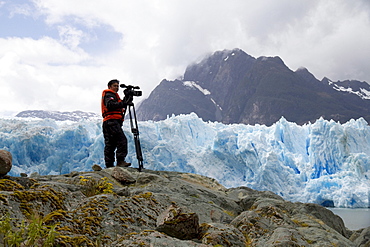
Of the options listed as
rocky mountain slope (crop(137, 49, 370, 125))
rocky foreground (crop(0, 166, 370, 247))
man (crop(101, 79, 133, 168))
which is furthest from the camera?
rocky mountain slope (crop(137, 49, 370, 125))

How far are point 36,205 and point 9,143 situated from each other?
646 inches

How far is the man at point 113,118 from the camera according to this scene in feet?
17.4

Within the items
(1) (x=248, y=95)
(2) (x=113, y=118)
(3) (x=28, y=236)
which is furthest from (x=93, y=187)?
(1) (x=248, y=95)

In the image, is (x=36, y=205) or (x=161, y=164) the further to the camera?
(x=161, y=164)

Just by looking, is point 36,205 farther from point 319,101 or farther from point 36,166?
point 319,101

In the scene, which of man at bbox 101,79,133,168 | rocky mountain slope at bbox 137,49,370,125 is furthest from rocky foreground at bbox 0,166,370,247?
rocky mountain slope at bbox 137,49,370,125

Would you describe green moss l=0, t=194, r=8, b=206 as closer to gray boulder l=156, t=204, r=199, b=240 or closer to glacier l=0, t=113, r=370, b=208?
gray boulder l=156, t=204, r=199, b=240

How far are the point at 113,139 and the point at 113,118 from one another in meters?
0.40

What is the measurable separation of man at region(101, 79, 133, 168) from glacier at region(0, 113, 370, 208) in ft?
36.1

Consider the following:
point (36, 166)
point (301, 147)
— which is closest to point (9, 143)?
point (36, 166)

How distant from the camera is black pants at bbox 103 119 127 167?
5.46 m

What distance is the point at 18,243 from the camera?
1.43 meters

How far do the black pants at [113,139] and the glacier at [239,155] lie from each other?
1096 centimetres

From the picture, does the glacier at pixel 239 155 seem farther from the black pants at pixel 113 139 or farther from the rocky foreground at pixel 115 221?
the rocky foreground at pixel 115 221
